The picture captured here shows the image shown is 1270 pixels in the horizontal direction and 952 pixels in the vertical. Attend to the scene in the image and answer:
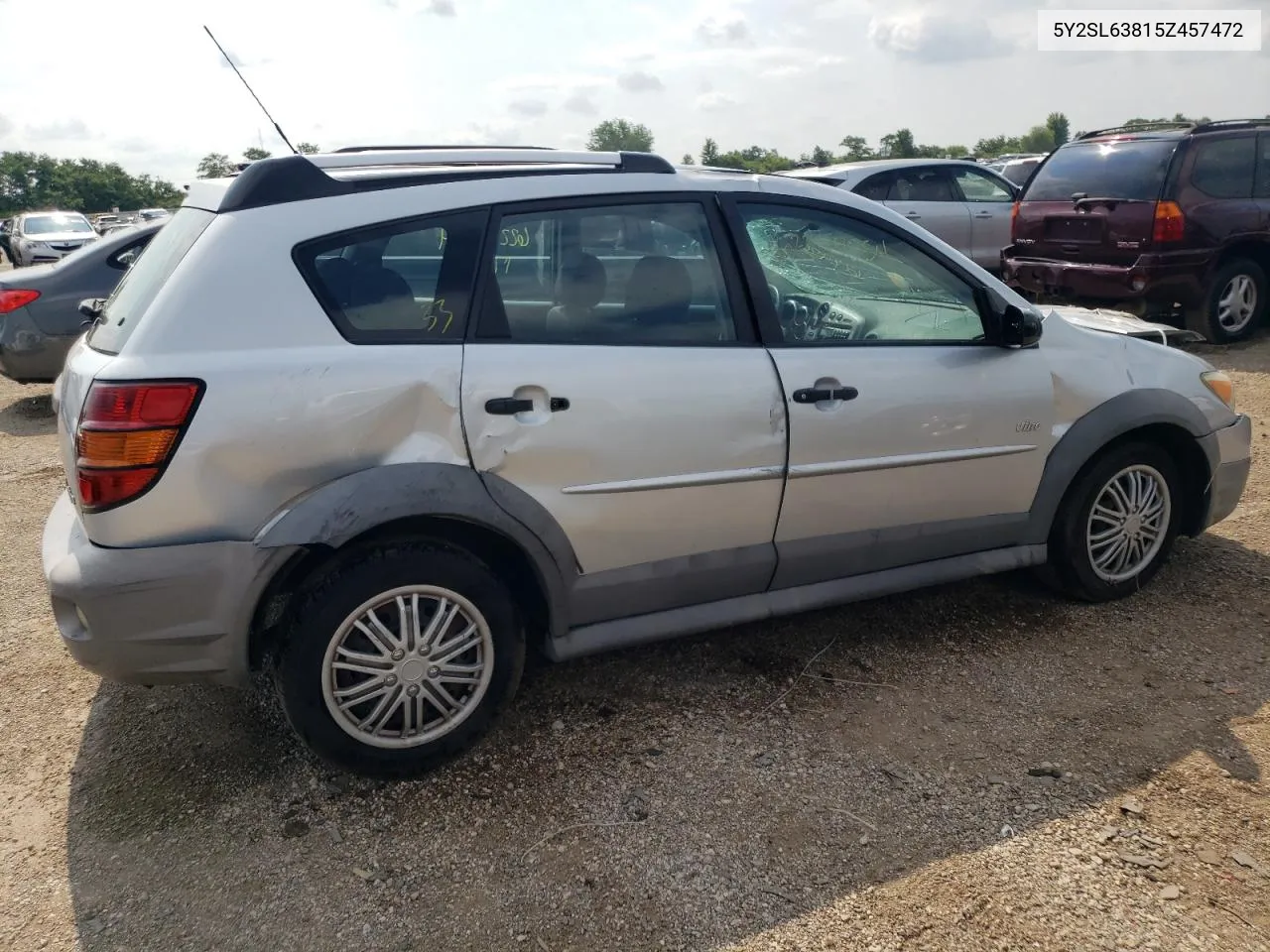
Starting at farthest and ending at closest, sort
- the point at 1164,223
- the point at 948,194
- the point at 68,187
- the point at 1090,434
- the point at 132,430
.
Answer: the point at 68,187 < the point at 948,194 < the point at 1164,223 < the point at 1090,434 < the point at 132,430

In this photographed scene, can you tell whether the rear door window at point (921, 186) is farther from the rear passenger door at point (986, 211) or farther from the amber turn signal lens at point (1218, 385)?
the amber turn signal lens at point (1218, 385)

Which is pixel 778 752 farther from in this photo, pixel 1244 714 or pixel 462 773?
pixel 1244 714

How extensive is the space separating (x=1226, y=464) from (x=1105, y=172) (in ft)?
17.8

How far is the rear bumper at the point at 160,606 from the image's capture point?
2555 millimetres

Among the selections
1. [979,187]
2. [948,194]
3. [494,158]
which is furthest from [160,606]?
[979,187]

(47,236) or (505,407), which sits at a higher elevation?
(505,407)

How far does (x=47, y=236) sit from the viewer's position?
71.2 feet

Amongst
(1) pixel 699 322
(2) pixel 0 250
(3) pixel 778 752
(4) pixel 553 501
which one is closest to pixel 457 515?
(4) pixel 553 501

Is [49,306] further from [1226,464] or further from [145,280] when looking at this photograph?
[1226,464]

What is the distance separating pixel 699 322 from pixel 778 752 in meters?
1.39

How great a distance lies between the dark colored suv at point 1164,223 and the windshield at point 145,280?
7.56 meters

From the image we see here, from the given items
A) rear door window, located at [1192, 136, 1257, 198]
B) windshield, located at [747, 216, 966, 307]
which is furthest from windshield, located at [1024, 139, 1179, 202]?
windshield, located at [747, 216, 966, 307]

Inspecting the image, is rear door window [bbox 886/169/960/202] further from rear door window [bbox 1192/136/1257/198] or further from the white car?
the white car

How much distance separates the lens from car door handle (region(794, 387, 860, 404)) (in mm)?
3176
